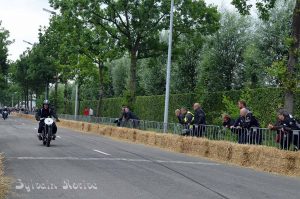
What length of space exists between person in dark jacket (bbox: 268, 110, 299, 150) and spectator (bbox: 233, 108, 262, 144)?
1.55 metres

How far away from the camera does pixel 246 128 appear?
17.0 m

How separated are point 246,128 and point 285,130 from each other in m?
2.37

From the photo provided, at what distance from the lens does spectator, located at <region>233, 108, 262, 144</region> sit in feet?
54.7

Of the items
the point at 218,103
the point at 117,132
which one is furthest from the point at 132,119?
the point at 218,103

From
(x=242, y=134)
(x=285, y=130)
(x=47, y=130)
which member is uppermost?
(x=285, y=130)

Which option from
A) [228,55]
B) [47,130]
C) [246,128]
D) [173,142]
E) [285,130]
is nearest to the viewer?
[285,130]

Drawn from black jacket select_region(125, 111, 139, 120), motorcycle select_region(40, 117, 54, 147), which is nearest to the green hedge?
black jacket select_region(125, 111, 139, 120)

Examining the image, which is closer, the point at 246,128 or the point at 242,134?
the point at 246,128

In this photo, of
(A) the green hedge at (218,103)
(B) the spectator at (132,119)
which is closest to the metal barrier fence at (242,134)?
(B) the spectator at (132,119)

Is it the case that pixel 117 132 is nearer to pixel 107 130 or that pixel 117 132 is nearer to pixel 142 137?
pixel 107 130

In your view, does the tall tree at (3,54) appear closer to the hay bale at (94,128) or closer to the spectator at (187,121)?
the hay bale at (94,128)

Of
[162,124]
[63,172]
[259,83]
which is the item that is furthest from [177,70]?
[63,172]

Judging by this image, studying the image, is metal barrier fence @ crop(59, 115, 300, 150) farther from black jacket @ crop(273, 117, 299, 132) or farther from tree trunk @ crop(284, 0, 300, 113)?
tree trunk @ crop(284, 0, 300, 113)

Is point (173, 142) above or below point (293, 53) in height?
below
